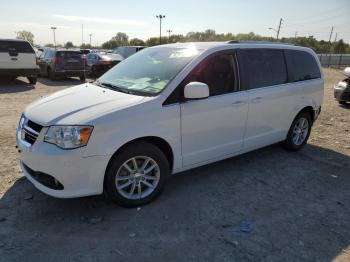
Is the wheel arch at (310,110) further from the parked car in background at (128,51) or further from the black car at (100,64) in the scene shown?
the parked car in background at (128,51)

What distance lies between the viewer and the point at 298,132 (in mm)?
5871

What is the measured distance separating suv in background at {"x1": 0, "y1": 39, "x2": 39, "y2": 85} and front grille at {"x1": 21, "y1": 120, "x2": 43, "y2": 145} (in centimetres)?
1098

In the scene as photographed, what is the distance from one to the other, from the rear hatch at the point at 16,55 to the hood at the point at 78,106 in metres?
10.6

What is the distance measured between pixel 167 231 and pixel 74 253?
928mm

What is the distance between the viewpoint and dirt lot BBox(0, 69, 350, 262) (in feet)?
9.98

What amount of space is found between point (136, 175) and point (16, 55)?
1175 cm

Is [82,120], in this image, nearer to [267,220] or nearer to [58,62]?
[267,220]

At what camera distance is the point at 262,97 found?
4742mm

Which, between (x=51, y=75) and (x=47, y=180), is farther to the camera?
(x=51, y=75)

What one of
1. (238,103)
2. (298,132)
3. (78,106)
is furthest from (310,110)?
(78,106)

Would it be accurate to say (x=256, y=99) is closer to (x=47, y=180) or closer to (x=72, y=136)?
(x=72, y=136)

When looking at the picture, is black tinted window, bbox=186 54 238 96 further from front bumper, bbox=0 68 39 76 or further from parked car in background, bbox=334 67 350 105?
front bumper, bbox=0 68 39 76

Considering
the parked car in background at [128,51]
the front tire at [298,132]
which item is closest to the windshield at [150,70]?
the front tire at [298,132]

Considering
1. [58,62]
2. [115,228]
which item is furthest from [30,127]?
[58,62]
